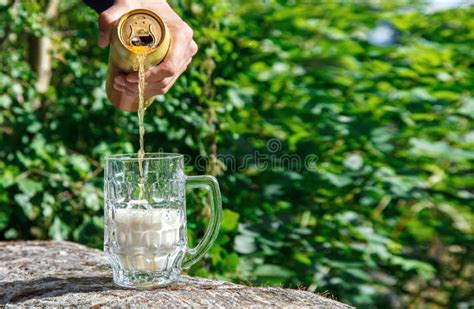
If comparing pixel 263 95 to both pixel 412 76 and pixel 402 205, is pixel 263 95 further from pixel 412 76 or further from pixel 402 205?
pixel 402 205

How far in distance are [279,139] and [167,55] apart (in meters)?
1.44

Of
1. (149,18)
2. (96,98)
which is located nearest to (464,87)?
(96,98)

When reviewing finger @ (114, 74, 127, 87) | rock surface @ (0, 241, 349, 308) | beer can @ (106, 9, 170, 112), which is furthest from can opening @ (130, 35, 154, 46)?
rock surface @ (0, 241, 349, 308)

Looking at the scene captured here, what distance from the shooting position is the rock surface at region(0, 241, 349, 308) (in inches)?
55.7

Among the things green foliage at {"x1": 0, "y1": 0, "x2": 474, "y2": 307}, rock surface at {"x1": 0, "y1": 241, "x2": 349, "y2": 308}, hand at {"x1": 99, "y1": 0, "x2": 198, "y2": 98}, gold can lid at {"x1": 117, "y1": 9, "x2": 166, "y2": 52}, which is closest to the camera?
rock surface at {"x1": 0, "y1": 241, "x2": 349, "y2": 308}

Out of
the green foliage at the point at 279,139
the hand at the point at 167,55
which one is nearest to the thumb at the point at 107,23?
the hand at the point at 167,55

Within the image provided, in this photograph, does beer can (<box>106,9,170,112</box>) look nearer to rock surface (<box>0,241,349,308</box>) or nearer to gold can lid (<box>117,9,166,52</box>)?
gold can lid (<box>117,9,166,52</box>)

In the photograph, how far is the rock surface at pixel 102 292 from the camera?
1415mm

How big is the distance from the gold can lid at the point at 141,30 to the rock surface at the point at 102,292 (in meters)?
0.51

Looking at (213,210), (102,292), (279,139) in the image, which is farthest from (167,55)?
(279,139)

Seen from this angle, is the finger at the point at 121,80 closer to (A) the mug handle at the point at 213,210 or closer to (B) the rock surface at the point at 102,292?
(A) the mug handle at the point at 213,210

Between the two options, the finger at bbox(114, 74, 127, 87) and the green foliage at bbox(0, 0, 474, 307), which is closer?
the finger at bbox(114, 74, 127, 87)

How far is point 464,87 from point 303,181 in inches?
28.7

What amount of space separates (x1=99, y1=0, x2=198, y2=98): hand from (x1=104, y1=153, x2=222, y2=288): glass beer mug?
22 centimetres
